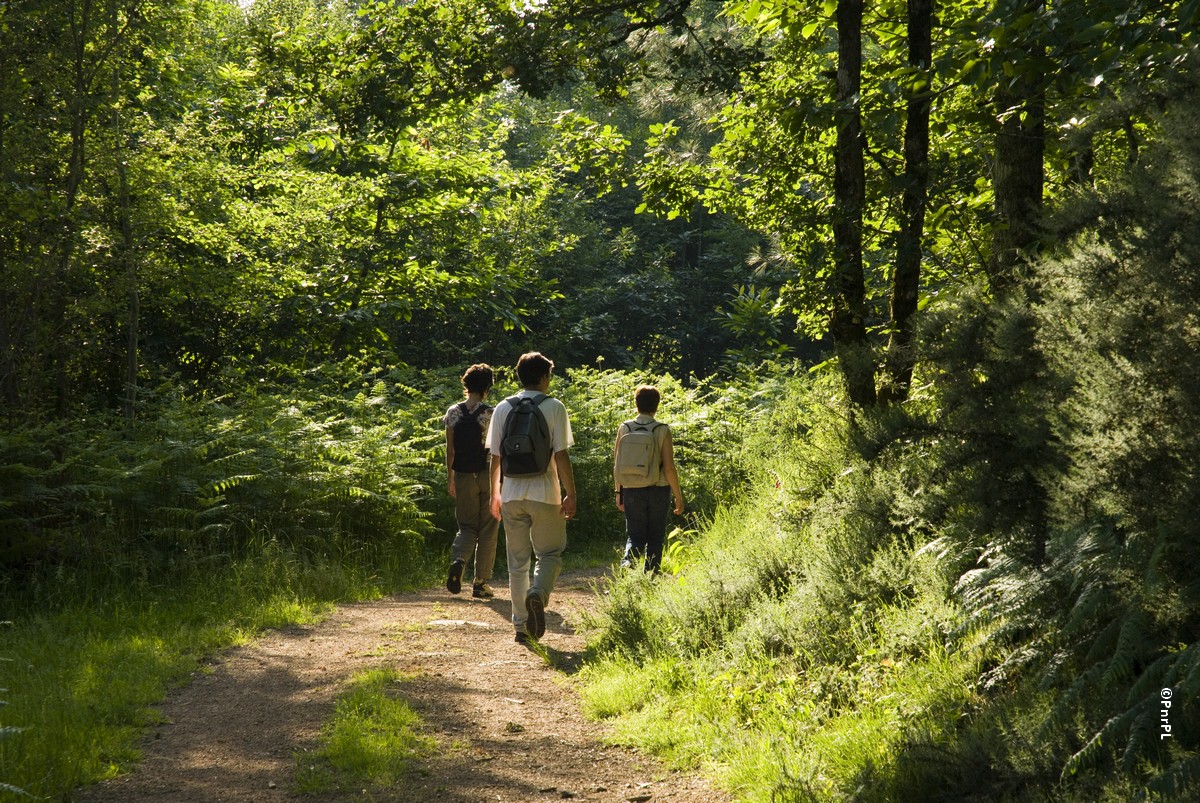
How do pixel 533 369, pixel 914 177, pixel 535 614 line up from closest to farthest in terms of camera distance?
pixel 914 177
pixel 533 369
pixel 535 614

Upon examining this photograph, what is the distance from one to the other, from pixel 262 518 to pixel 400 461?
2494mm

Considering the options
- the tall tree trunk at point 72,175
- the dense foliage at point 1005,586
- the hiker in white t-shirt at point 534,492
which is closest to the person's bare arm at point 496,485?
the hiker in white t-shirt at point 534,492

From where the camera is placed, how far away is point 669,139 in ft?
36.3

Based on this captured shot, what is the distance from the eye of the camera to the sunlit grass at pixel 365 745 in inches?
190

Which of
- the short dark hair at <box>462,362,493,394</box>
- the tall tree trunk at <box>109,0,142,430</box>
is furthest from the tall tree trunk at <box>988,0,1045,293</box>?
the tall tree trunk at <box>109,0,142,430</box>

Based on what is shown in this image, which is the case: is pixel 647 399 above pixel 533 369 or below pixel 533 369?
below

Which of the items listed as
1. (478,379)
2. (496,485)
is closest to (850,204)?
(496,485)

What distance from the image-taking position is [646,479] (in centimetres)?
920

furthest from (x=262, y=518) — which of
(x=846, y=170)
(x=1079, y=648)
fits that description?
(x=1079, y=648)

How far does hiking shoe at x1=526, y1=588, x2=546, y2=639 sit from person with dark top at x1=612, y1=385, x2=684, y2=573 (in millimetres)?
1239

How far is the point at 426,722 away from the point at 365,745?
26.7 inches

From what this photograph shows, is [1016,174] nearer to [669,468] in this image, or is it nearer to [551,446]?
[551,446]

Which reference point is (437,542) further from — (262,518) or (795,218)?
(795,218)

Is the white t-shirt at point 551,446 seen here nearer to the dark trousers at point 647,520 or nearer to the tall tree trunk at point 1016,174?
the dark trousers at point 647,520
